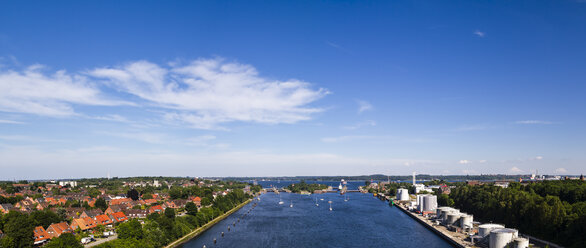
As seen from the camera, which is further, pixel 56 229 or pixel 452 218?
pixel 452 218

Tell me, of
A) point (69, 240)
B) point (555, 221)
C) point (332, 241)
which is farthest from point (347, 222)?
point (69, 240)

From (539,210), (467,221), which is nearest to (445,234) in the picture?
(467,221)

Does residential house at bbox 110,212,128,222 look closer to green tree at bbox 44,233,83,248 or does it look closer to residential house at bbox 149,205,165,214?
residential house at bbox 149,205,165,214

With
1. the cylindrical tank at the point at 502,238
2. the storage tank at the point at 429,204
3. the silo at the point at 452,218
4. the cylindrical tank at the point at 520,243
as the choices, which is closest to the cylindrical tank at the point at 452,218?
the silo at the point at 452,218

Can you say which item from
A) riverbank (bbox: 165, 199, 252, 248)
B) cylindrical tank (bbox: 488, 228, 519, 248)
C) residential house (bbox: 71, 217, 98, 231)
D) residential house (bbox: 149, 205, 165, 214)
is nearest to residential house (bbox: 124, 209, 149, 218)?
residential house (bbox: 149, 205, 165, 214)

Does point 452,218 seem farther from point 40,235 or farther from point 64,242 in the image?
point 40,235

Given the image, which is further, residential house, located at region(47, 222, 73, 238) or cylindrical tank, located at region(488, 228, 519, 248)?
residential house, located at region(47, 222, 73, 238)
